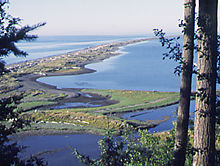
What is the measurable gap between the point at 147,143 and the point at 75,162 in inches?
821

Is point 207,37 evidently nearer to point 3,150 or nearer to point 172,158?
point 172,158

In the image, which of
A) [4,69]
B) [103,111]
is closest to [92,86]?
[103,111]

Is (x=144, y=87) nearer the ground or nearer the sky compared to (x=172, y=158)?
nearer the ground

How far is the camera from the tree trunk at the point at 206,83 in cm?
757

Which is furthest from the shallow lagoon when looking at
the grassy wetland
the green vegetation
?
the green vegetation

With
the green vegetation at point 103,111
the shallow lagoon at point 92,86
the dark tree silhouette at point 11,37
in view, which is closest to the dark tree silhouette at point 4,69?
the dark tree silhouette at point 11,37

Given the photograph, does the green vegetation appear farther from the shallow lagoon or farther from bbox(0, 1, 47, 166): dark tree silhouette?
bbox(0, 1, 47, 166): dark tree silhouette

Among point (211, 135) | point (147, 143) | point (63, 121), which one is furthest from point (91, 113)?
point (211, 135)

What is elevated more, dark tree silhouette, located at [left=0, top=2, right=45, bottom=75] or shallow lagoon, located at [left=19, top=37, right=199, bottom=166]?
dark tree silhouette, located at [left=0, top=2, right=45, bottom=75]

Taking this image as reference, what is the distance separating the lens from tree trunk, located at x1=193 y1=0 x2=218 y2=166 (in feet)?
24.8

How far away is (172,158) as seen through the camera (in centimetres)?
995

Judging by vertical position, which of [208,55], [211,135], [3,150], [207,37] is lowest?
[3,150]

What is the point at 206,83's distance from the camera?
7672 millimetres

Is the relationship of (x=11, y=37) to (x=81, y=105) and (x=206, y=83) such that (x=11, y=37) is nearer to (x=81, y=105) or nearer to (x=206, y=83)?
(x=206, y=83)
